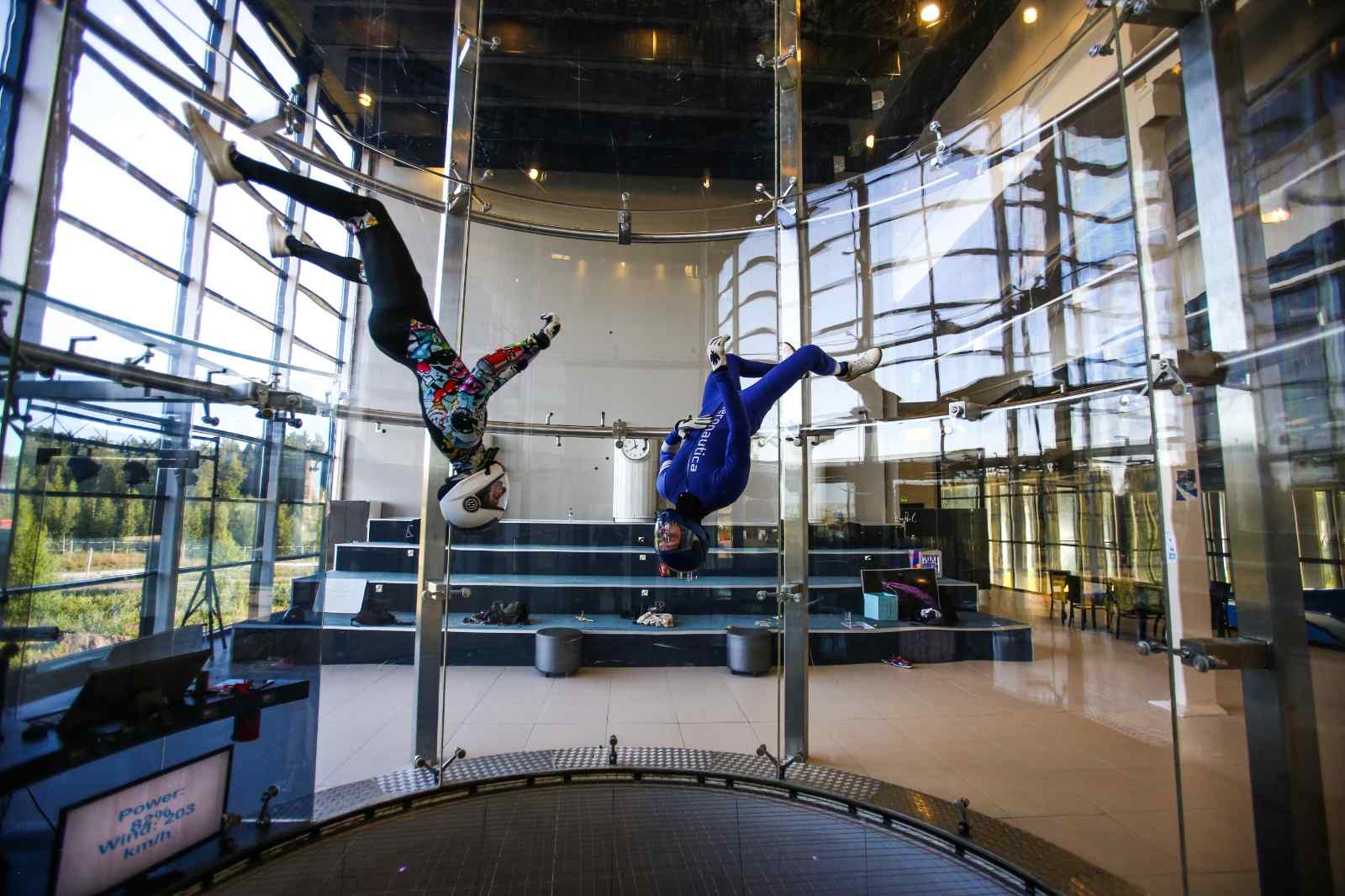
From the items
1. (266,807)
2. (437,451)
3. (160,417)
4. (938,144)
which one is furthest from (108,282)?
(938,144)

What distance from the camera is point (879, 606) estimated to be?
4566mm

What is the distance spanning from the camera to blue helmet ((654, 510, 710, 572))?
2.64m

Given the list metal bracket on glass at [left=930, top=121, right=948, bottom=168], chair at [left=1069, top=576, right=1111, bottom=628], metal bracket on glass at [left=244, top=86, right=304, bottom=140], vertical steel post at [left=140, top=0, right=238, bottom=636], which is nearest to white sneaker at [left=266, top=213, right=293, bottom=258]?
vertical steel post at [left=140, top=0, right=238, bottom=636]

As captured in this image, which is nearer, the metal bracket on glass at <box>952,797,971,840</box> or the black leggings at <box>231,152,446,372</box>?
the black leggings at <box>231,152,446,372</box>

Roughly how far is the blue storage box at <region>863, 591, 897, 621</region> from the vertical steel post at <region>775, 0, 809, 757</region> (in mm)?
1206

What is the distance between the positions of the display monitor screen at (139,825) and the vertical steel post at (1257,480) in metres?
3.74

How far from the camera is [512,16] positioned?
3.63 meters

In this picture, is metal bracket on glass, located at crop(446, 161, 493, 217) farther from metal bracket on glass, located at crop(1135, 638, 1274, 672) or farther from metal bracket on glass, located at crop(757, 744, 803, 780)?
metal bracket on glass, located at crop(1135, 638, 1274, 672)

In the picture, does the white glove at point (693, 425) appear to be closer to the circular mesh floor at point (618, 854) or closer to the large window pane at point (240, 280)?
the circular mesh floor at point (618, 854)

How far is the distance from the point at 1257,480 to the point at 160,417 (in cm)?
403

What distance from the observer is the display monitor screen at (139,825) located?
1813 mm

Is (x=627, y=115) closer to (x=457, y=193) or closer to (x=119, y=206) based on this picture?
(x=457, y=193)

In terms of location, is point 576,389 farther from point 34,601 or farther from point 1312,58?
point 1312,58

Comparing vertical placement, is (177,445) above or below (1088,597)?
above
